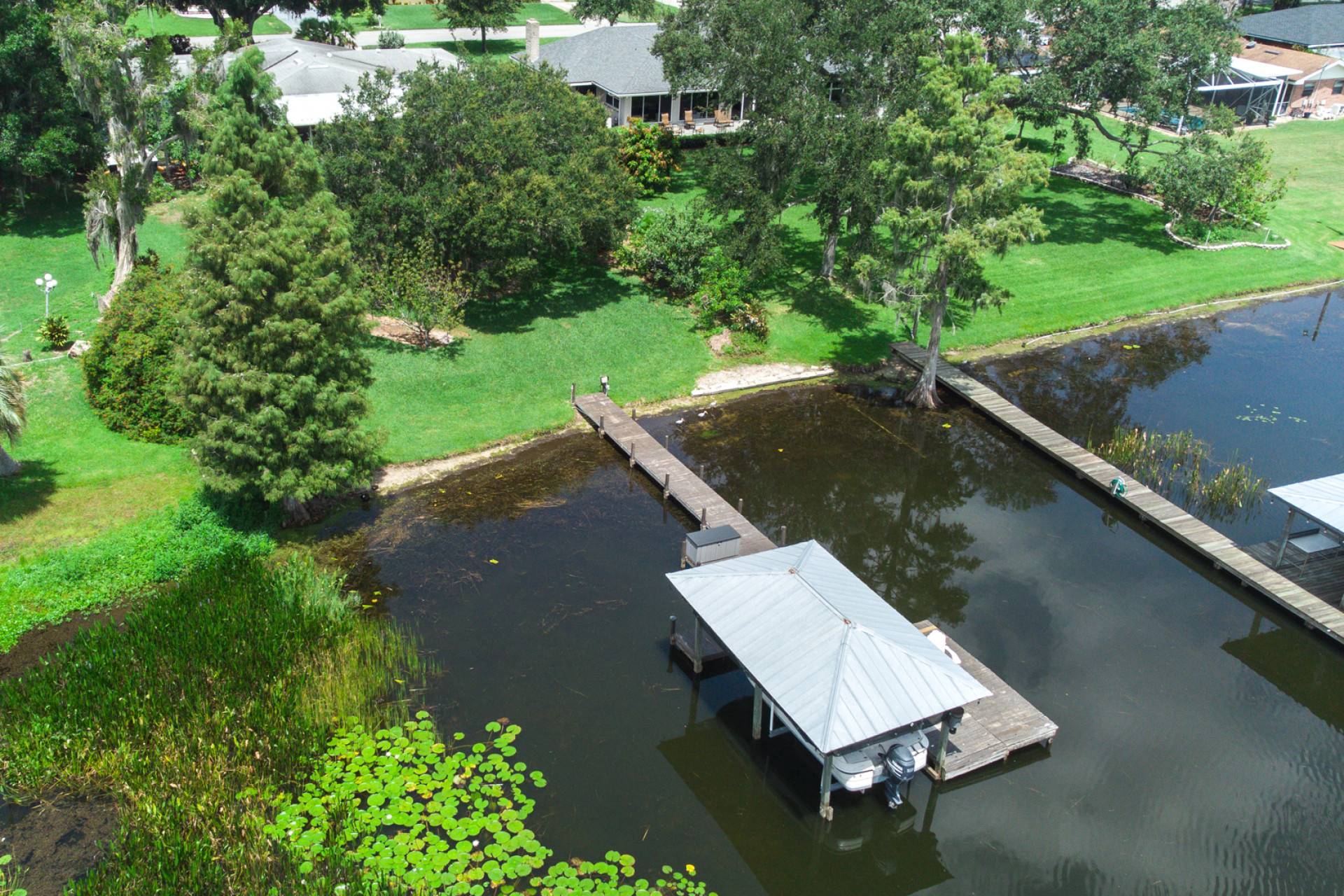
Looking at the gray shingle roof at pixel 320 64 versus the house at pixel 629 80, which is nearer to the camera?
the gray shingle roof at pixel 320 64

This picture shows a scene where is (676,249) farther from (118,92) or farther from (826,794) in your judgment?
(826,794)

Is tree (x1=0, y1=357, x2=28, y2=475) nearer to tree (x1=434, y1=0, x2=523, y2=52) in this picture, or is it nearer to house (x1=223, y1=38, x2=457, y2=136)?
house (x1=223, y1=38, x2=457, y2=136)

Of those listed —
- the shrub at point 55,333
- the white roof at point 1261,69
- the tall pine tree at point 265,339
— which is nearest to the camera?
the tall pine tree at point 265,339

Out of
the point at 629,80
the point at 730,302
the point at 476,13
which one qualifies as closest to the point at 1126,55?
the point at 730,302

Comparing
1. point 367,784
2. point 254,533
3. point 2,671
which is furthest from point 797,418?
point 2,671

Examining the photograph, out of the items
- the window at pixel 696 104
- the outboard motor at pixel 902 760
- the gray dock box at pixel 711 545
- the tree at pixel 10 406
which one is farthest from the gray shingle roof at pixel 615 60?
the outboard motor at pixel 902 760

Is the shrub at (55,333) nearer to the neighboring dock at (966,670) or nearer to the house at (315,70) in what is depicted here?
the house at (315,70)

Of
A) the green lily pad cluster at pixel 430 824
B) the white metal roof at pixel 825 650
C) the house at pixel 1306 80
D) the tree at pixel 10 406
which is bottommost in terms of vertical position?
the green lily pad cluster at pixel 430 824
